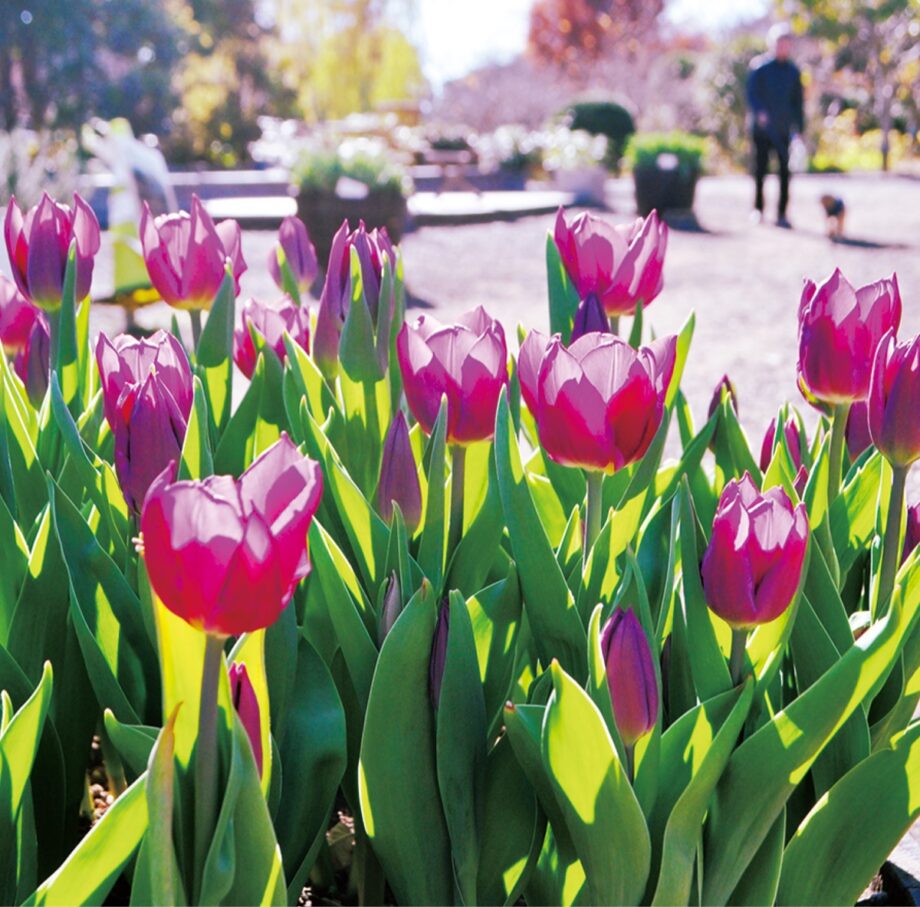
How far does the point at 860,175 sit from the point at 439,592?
69.0ft

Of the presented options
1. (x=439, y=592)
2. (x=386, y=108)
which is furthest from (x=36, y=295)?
(x=386, y=108)

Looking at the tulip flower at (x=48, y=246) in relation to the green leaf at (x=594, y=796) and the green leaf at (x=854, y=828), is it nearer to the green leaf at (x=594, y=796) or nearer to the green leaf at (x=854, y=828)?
the green leaf at (x=594, y=796)

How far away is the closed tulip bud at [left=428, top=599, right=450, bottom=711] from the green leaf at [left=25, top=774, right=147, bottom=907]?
27cm

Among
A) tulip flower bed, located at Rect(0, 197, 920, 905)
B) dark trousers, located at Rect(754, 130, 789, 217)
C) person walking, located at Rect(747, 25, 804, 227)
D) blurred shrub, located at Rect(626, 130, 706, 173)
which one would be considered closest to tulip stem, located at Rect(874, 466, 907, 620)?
tulip flower bed, located at Rect(0, 197, 920, 905)

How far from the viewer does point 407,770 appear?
3.51ft

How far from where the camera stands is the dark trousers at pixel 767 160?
12195mm

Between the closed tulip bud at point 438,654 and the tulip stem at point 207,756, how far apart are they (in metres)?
0.22

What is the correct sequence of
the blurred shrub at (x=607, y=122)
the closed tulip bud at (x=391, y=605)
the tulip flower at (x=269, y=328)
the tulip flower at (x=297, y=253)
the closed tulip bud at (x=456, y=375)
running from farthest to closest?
the blurred shrub at (x=607, y=122), the tulip flower at (x=297, y=253), the tulip flower at (x=269, y=328), the closed tulip bud at (x=456, y=375), the closed tulip bud at (x=391, y=605)

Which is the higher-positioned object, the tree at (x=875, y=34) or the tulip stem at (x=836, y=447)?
the tree at (x=875, y=34)

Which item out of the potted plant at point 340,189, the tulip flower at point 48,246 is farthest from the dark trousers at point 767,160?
the tulip flower at point 48,246

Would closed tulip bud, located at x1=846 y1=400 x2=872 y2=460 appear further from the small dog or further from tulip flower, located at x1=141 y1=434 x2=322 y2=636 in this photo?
the small dog

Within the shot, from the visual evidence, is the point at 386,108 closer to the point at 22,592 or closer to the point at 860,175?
the point at 860,175

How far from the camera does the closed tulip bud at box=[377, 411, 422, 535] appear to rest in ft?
4.02

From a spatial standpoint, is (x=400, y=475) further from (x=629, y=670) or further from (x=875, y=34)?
(x=875, y=34)
